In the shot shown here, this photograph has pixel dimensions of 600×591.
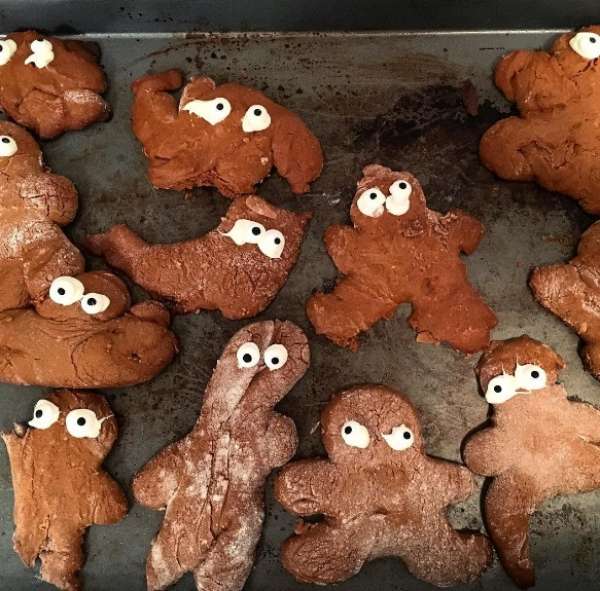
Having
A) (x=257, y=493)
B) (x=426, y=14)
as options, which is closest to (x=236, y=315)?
(x=257, y=493)

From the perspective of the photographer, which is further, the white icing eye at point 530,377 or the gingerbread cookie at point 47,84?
the gingerbread cookie at point 47,84

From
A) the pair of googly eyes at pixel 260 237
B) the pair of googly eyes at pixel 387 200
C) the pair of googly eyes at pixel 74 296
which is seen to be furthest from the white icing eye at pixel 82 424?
the pair of googly eyes at pixel 387 200

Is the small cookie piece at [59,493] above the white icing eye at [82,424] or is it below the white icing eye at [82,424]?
below

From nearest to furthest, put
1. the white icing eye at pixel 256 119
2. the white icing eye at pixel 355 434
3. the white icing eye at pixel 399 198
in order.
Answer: the white icing eye at pixel 355 434, the white icing eye at pixel 399 198, the white icing eye at pixel 256 119

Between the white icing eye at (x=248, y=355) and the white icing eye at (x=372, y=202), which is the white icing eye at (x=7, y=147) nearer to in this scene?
the white icing eye at (x=248, y=355)

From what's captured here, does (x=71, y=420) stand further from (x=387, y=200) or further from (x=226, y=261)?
(x=387, y=200)

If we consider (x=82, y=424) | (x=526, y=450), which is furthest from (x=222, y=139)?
(x=526, y=450)

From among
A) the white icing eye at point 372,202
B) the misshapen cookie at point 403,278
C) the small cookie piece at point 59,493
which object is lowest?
the small cookie piece at point 59,493
